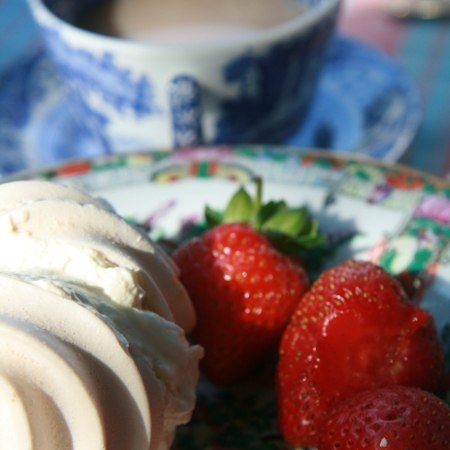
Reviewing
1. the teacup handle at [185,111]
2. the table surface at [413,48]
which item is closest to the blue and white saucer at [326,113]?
the table surface at [413,48]

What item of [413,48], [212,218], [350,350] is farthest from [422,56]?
[350,350]

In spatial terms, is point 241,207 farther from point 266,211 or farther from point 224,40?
point 224,40

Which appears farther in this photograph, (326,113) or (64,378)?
(326,113)

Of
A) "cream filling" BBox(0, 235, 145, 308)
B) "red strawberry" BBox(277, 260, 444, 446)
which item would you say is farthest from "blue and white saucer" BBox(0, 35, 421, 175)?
"cream filling" BBox(0, 235, 145, 308)

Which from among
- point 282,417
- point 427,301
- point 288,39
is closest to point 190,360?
point 282,417

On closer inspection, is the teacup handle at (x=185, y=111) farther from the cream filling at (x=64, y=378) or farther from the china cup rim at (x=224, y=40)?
the cream filling at (x=64, y=378)

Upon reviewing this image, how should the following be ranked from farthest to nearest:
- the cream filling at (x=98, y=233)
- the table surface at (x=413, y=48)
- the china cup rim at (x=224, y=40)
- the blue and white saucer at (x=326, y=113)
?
the table surface at (x=413, y=48) < the blue and white saucer at (x=326, y=113) < the china cup rim at (x=224, y=40) < the cream filling at (x=98, y=233)

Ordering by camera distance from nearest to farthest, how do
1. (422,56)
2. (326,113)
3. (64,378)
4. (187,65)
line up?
1. (64,378)
2. (187,65)
3. (326,113)
4. (422,56)

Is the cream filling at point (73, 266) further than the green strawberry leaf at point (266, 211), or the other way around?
the green strawberry leaf at point (266, 211)
